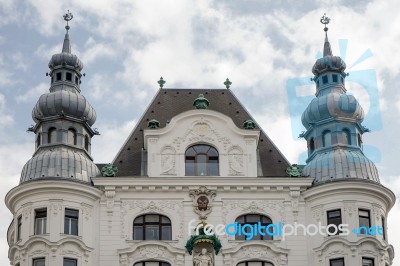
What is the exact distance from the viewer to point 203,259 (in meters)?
47.2

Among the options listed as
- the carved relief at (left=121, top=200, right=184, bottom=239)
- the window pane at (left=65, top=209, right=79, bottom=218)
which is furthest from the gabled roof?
the window pane at (left=65, top=209, right=79, bottom=218)

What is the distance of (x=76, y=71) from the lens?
5300 cm

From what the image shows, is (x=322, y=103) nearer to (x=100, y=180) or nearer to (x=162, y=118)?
(x=162, y=118)

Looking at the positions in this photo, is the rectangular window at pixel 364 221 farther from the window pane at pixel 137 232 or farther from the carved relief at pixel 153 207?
the window pane at pixel 137 232

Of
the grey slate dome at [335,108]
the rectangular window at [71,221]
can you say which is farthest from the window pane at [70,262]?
the grey slate dome at [335,108]

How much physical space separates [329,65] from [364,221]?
923 centimetres

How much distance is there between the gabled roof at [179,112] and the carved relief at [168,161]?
1365 mm

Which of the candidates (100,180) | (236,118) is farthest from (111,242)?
(236,118)

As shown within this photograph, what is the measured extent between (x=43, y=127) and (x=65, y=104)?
1.59 meters

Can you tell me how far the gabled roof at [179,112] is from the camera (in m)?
51.1

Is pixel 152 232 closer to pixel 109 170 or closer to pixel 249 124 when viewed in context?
pixel 109 170

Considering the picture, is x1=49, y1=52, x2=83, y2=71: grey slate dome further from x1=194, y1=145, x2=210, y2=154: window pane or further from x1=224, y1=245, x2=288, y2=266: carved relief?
x1=224, y1=245, x2=288, y2=266: carved relief

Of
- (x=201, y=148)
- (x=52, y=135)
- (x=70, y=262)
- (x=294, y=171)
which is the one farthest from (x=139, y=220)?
(x=294, y=171)

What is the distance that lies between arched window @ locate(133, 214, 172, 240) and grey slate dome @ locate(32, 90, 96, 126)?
244 inches
